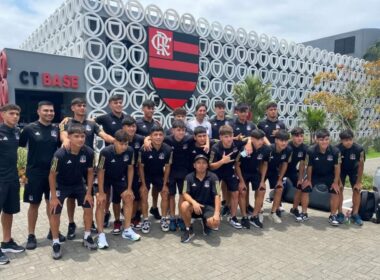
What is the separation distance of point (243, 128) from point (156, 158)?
1.89 m

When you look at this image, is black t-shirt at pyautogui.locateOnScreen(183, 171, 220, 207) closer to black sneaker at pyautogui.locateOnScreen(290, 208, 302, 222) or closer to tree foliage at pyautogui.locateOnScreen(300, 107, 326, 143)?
black sneaker at pyautogui.locateOnScreen(290, 208, 302, 222)

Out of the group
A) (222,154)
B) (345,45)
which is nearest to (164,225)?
(222,154)

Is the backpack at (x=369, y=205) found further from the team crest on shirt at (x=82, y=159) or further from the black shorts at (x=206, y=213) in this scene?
the team crest on shirt at (x=82, y=159)

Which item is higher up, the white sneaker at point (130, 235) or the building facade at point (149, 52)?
the building facade at point (149, 52)

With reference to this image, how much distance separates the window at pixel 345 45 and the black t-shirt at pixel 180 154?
1506 inches

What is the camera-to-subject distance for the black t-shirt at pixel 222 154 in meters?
5.12

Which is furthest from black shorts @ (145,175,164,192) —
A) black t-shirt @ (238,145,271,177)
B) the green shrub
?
the green shrub

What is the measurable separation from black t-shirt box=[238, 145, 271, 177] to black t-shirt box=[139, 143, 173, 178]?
1275 millimetres

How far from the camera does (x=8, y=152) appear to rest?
4.02 metres

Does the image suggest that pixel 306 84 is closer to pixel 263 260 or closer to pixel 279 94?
pixel 279 94

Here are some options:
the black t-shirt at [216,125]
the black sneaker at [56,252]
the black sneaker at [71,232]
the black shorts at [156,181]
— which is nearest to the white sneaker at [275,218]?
the black t-shirt at [216,125]

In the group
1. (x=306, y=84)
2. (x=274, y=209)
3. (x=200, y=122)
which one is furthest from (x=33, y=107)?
(x=306, y=84)

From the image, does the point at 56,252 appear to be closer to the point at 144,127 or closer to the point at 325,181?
the point at 144,127

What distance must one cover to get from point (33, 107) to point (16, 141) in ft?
54.4
